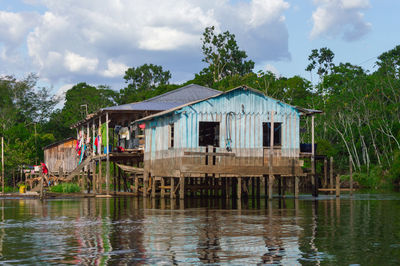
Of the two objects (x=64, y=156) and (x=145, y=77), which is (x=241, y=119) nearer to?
(x=64, y=156)

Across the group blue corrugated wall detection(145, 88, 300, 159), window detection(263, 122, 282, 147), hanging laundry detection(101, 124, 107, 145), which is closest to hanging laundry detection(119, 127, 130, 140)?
hanging laundry detection(101, 124, 107, 145)

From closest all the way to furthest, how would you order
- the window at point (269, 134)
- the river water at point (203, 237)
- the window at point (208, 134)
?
the river water at point (203, 237)
the window at point (269, 134)
the window at point (208, 134)

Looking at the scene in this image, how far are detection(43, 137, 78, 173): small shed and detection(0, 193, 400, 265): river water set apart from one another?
3353 centimetres

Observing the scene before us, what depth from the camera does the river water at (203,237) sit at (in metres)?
14.2

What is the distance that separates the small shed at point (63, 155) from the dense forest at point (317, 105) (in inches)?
103

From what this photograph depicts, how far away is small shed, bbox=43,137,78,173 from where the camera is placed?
6072 centimetres

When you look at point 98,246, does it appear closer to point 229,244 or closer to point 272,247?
point 229,244

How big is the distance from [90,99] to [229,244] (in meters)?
75.3

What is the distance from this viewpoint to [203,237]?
58.3 ft

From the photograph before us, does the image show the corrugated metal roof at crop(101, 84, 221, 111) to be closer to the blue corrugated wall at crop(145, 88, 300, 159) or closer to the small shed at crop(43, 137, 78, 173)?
the blue corrugated wall at crop(145, 88, 300, 159)

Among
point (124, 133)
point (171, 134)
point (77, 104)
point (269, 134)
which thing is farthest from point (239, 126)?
point (77, 104)

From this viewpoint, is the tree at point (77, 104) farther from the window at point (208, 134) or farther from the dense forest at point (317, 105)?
the window at point (208, 134)

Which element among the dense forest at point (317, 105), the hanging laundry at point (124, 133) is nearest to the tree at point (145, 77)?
the dense forest at point (317, 105)

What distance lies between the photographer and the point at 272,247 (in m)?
15.7
